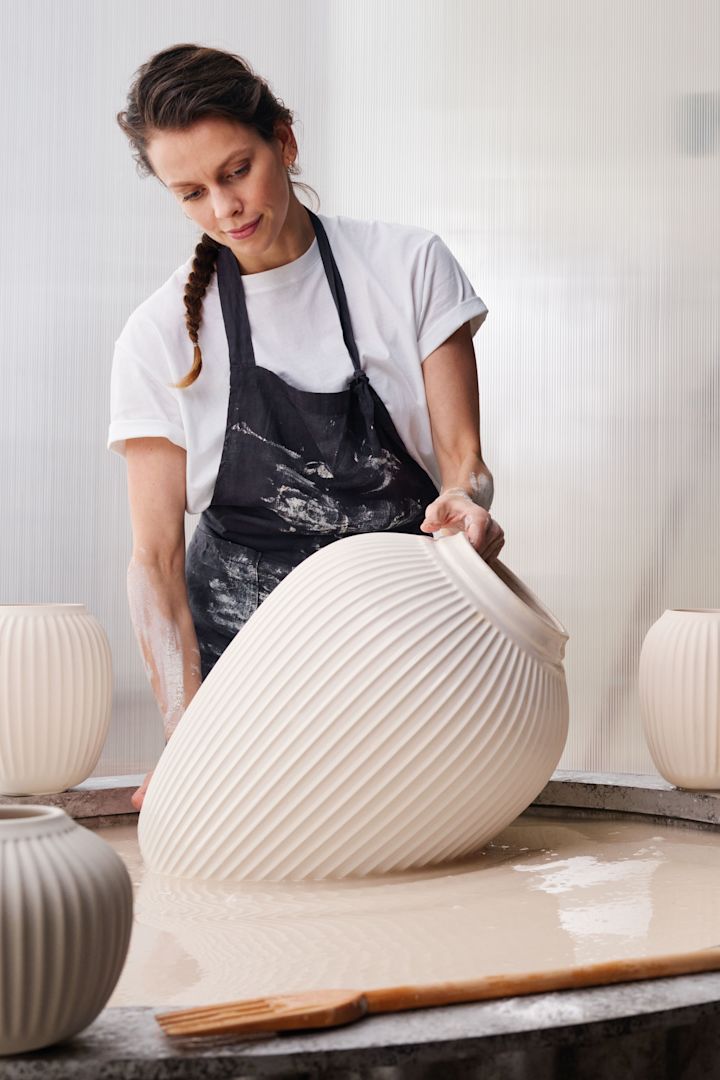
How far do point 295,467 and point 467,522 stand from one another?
1.69 feet

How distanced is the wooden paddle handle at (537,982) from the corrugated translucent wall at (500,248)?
7.95 feet

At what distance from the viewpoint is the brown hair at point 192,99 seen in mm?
1729

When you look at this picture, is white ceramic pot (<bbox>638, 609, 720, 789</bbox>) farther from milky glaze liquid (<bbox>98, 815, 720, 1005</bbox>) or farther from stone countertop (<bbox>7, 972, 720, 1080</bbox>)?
stone countertop (<bbox>7, 972, 720, 1080</bbox>)

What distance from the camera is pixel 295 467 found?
195 cm

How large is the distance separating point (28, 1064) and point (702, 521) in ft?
9.17

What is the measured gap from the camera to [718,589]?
3266 millimetres

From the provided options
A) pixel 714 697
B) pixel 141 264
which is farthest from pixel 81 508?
pixel 714 697

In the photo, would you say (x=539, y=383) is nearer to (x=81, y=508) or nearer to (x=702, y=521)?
(x=702, y=521)

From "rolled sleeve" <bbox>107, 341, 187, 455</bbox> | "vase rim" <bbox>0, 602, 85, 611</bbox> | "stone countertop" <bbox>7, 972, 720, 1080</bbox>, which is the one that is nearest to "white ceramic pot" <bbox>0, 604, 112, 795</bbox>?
"vase rim" <bbox>0, 602, 85, 611</bbox>

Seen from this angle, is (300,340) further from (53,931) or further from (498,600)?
(53,931)

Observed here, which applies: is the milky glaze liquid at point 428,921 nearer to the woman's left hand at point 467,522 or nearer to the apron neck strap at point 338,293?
the woman's left hand at point 467,522

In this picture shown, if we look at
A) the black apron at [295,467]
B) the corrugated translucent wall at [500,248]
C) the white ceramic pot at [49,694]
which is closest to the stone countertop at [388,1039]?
the white ceramic pot at [49,694]

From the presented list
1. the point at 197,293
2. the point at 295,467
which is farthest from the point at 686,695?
the point at 197,293

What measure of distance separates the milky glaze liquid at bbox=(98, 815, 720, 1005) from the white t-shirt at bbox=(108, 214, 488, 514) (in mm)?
676
